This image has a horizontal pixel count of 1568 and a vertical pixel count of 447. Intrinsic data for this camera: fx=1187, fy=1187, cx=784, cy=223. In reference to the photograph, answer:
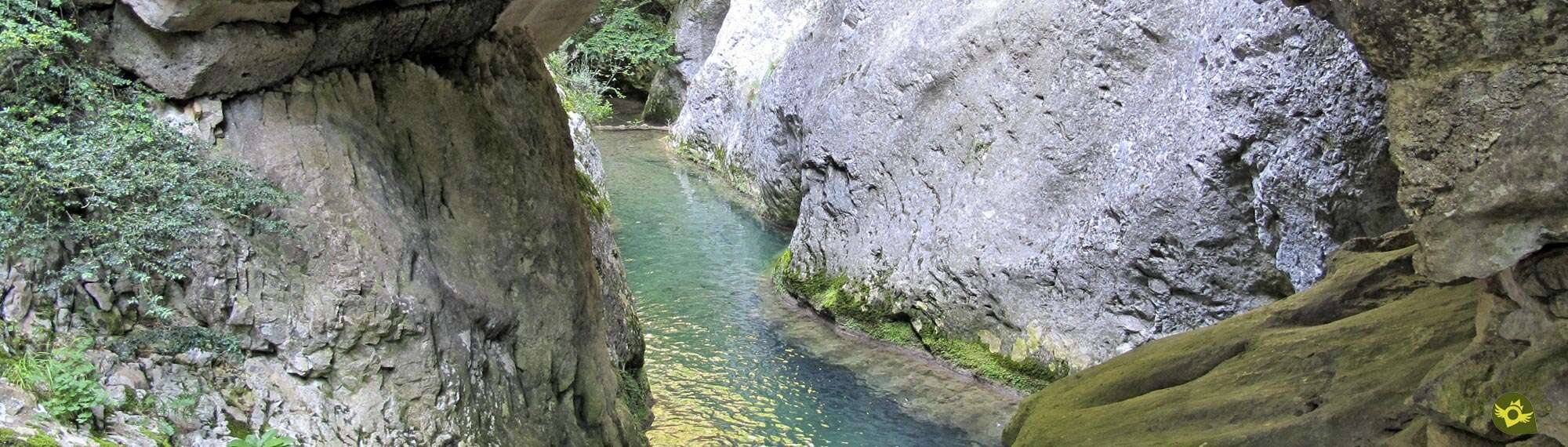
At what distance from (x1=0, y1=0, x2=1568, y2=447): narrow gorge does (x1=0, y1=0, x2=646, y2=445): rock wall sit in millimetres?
21

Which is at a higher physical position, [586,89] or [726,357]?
[586,89]

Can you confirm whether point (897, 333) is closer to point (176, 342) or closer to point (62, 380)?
point (176, 342)

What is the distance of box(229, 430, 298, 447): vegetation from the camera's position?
17.7ft

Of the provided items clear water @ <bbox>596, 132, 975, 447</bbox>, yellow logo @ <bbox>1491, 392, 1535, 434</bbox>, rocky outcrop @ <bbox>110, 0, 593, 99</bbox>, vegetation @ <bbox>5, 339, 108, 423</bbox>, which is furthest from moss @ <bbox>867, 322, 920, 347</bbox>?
vegetation @ <bbox>5, 339, 108, 423</bbox>

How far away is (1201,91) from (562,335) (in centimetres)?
625

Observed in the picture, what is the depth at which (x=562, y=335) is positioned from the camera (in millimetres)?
8016

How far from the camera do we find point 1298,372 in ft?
25.4

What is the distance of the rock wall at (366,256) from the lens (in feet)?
18.6

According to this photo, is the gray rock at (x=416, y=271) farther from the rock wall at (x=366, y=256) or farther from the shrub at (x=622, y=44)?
the shrub at (x=622, y=44)

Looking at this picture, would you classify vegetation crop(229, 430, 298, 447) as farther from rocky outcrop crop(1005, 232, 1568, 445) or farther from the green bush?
the green bush

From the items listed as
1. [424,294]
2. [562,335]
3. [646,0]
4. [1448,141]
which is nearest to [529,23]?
[562,335]

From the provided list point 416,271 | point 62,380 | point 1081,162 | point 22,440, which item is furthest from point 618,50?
point 22,440

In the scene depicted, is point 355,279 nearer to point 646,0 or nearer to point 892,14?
point 892,14

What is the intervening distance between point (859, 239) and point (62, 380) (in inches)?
444
